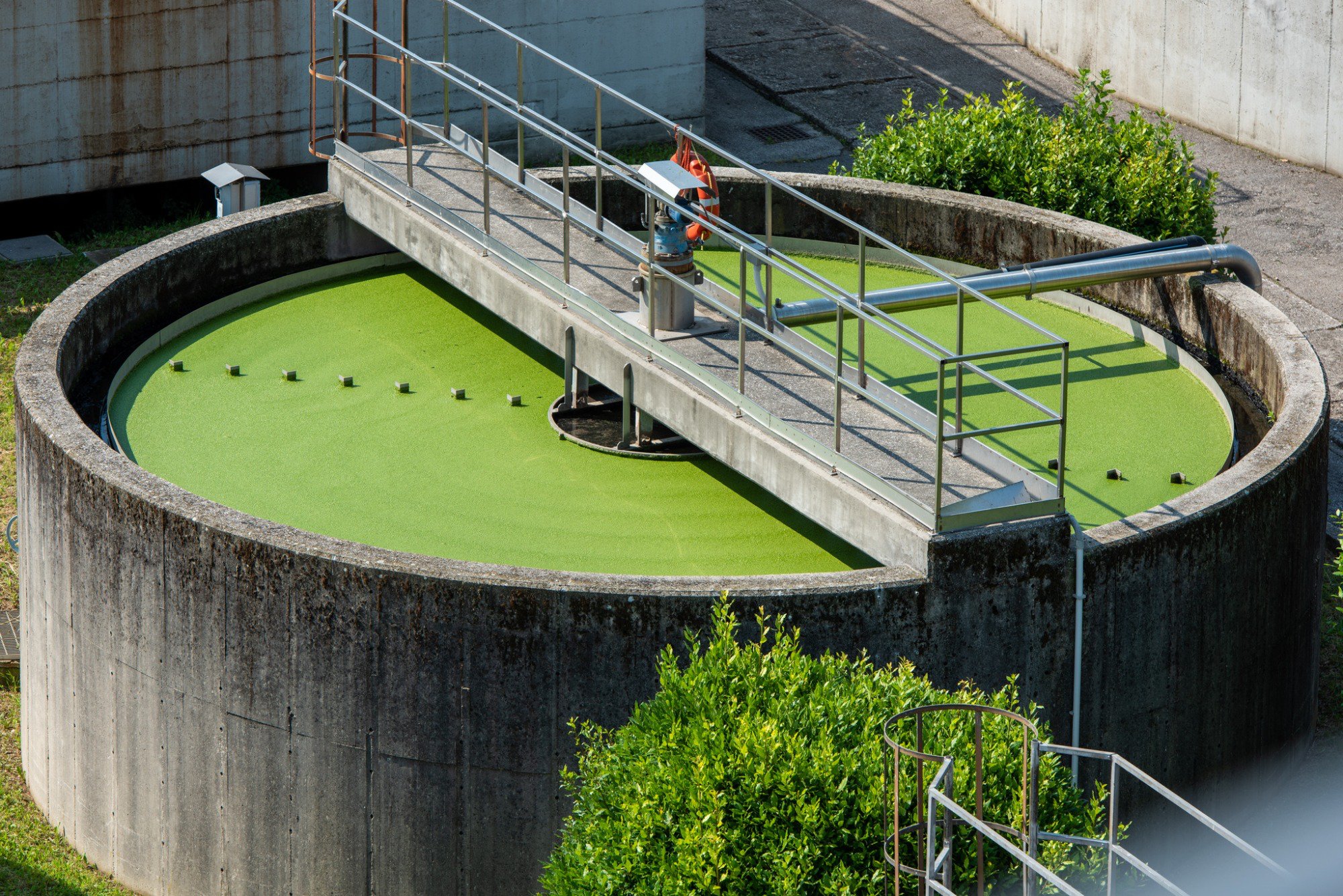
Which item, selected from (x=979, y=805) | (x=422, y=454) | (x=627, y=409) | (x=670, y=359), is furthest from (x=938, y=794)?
(x=422, y=454)

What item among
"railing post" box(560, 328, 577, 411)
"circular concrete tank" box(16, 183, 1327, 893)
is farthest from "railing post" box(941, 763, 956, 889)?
"railing post" box(560, 328, 577, 411)

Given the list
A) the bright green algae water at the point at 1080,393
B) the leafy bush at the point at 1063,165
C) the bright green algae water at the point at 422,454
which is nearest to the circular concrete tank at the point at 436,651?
the bright green algae water at the point at 1080,393

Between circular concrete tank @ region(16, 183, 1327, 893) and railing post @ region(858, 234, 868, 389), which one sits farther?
railing post @ region(858, 234, 868, 389)

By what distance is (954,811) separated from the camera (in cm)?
512

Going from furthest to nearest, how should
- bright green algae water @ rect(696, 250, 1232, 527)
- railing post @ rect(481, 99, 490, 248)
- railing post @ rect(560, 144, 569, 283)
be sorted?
railing post @ rect(481, 99, 490, 248) < railing post @ rect(560, 144, 569, 283) < bright green algae water @ rect(696, 250, 1232, 527)

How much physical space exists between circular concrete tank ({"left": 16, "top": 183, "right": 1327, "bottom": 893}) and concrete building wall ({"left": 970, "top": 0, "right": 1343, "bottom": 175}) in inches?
340

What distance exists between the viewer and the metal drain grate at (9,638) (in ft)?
32.4

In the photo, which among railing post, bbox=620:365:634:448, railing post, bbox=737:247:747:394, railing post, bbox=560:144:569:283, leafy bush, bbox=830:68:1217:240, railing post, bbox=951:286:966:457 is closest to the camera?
railing post, bbox=951:286:966:457

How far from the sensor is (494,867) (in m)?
7.40

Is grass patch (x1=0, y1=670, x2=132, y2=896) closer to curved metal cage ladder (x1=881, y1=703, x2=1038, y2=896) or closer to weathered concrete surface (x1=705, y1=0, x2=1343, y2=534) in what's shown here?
curved metal cage ladder (x1=881, y1=703, x2=1038, y2=896)

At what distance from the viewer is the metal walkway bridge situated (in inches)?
298

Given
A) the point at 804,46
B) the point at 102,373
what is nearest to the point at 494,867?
the point at 102,373

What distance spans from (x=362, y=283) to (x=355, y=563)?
15.7 ft

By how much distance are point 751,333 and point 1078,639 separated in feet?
8.32
